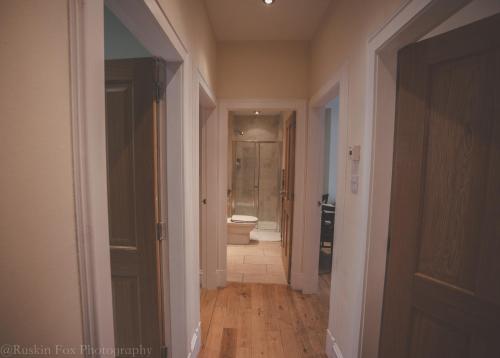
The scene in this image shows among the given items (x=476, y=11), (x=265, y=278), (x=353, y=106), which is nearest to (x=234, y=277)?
(x=265, y=278)

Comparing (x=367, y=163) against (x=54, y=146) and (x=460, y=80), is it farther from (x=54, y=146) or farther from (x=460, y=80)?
(x=54, y=146)

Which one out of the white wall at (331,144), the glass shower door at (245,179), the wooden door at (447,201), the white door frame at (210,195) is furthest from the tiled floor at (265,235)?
the wooden door at (447,201)

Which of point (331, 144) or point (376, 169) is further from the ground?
point (331, 144)

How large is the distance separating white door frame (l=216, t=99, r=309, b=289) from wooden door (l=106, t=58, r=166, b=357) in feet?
3.83

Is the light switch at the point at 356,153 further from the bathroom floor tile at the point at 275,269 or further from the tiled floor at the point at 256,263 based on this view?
the bathroom floor tile at the point at 275,269

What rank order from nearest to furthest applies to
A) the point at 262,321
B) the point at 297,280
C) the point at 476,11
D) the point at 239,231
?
the point at 476,11 < the point at 262,321 < the point at 297,280 < the point at 239,231

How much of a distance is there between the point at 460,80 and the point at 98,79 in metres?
1.31

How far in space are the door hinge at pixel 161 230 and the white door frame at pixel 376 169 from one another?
1.16 meters

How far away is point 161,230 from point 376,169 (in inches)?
49.9

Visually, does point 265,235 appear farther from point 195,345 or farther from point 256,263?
point 195,345

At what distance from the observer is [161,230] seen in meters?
1.25

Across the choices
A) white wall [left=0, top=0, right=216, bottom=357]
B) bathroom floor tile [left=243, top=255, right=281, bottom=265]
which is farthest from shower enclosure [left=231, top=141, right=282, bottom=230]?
white wall [left=0, top=0, right=216, bottom=357]

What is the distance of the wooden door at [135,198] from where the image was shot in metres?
1.16

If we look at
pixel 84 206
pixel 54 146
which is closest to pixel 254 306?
pixel 84 206
